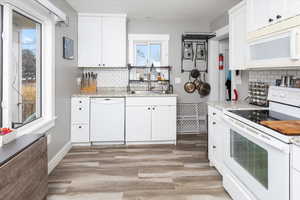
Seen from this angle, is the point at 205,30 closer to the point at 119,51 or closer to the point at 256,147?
the point at 119,51

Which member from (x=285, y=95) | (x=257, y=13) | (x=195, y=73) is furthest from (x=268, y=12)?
(x=195, y=73)

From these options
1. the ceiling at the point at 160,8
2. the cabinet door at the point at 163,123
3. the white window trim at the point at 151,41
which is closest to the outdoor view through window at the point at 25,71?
the ceiling at the point at 160,8

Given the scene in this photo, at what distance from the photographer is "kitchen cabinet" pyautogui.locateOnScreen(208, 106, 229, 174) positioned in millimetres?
2719

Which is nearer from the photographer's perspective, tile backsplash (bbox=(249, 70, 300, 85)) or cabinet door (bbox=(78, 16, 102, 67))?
tile backsplash (bbox=(249, 70, 300, 85))

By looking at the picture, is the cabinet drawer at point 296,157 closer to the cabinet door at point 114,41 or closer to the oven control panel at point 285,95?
the oven control panel at point 285,95

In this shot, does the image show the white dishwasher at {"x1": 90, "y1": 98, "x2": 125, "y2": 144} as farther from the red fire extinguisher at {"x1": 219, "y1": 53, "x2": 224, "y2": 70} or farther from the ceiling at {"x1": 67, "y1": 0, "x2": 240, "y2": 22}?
the red fire extinguisher at {"x1": 219, "y1": 53, "x2": 224, "y2": 70}

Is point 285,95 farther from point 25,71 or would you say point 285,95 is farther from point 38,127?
point 25,71

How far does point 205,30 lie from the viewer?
197 inches

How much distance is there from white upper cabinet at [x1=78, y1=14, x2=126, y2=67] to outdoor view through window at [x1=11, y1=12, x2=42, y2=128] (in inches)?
54.1

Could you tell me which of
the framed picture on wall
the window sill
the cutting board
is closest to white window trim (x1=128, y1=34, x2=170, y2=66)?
the framed picture on wall

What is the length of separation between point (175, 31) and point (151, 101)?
1.73 m

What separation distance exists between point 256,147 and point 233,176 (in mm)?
582

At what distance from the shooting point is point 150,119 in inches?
A: 166

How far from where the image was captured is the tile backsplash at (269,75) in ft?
8.10
